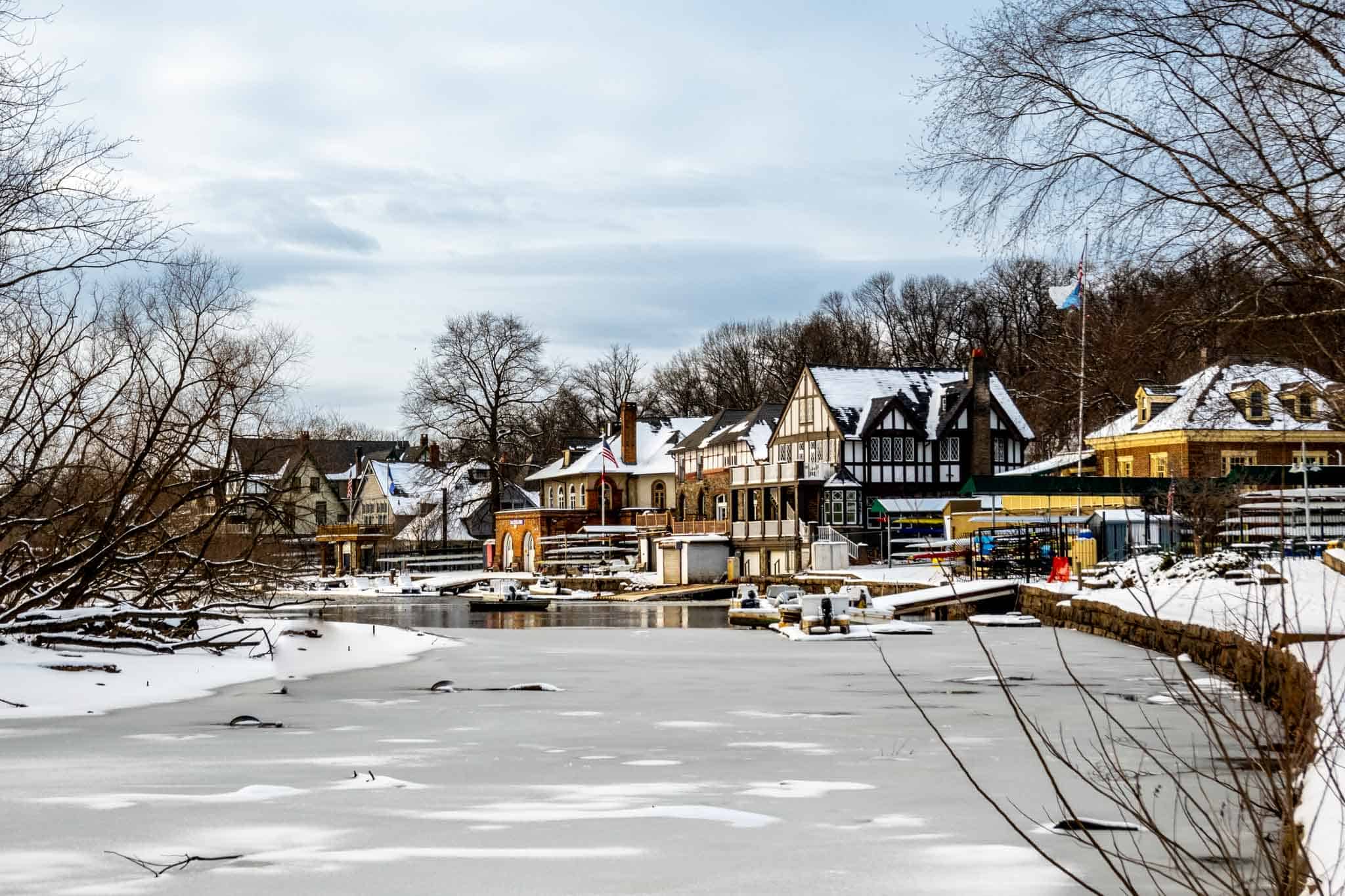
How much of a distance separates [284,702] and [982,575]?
2999cm

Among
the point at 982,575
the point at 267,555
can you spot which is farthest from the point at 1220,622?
the point at 982,575

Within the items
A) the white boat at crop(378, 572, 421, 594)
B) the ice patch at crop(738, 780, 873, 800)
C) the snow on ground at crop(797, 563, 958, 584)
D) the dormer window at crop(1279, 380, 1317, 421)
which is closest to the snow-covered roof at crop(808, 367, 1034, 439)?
the snow on ground at crop(797, 563, 958, 584)

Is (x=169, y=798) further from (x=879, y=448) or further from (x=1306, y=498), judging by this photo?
(x=879, y=448)

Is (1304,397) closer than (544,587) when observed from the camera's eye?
Yes

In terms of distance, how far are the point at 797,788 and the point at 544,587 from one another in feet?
175

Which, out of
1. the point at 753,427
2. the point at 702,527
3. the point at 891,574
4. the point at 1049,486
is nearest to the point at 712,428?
the point at 753,427

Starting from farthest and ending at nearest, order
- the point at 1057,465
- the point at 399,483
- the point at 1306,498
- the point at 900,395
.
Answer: the point at 399,483, the point at 900,395, the point at 1057,465, the point at 1306,498

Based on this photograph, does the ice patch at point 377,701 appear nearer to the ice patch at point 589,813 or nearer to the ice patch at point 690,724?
the ice patch at point 690,724

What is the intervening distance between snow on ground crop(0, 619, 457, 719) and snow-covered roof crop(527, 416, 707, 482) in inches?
2197

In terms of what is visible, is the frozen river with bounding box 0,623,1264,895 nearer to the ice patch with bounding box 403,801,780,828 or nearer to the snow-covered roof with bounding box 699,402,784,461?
the ice patch with bounding box 403,801,780,828

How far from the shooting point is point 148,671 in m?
15.0

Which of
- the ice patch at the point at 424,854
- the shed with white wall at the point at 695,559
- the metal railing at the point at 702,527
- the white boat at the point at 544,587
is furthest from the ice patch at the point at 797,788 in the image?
the metal railing at the point at 702,527

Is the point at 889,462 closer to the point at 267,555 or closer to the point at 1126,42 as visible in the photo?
the point at 267,555

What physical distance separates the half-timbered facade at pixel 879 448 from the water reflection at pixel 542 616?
1072 cm
